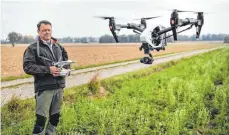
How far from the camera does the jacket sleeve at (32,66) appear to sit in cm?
357

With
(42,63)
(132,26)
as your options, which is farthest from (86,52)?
(42,63)

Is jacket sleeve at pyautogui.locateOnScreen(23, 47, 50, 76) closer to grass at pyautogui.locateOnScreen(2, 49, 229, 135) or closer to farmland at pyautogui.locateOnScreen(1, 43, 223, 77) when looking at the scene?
farmland at pyautogui.locateOnScreen(1, 43, 223, 77)

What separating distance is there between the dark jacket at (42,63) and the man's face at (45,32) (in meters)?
0.06

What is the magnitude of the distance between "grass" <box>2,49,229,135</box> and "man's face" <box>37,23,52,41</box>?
5.88 ft

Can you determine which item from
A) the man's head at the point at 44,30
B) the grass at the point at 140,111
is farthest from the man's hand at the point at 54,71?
the grass at the point at 140,111

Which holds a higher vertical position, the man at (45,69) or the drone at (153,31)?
the drone at (153,31)

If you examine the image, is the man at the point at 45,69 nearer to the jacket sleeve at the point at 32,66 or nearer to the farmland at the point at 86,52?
the jacket sleeve at the point at 32,66

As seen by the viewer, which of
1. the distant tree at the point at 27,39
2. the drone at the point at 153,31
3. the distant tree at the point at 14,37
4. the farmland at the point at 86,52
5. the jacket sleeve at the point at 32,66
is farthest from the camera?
the farmland at the point at 86,52

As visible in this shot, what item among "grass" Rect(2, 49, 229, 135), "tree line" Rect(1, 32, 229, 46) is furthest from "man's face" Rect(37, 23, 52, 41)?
"grass" Rect(2, 49, 229, 135)

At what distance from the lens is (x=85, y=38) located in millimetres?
5109

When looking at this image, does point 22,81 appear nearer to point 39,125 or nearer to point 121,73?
point 121,73

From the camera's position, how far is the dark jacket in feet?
11.8

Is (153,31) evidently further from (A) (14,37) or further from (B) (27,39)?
(A) (14,37)

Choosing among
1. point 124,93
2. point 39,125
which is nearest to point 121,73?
point 124,93
